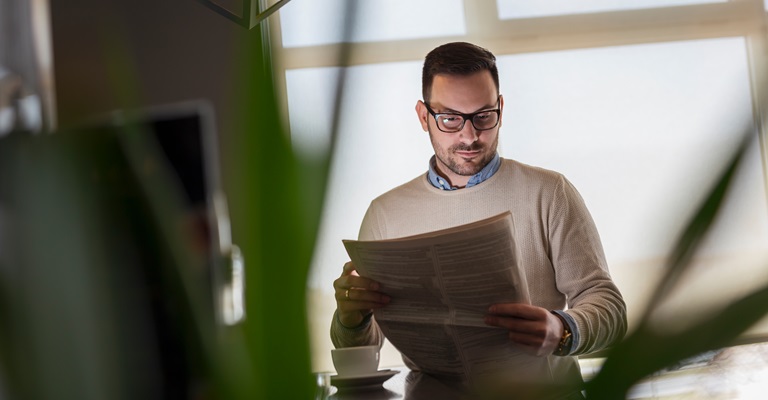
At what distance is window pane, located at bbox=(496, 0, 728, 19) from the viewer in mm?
3977

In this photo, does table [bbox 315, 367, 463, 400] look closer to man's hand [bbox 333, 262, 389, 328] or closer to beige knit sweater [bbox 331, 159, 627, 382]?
man's hand [bbox 333, 262, 389, 328]

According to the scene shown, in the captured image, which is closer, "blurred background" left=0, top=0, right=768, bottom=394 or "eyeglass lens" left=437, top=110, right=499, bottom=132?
"blurred background" left=0, top=0, right=768, bottom=394

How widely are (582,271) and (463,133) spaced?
0.50 metres

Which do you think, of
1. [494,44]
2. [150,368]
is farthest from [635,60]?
[150,368]

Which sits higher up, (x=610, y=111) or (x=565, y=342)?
(x=610, y=111)

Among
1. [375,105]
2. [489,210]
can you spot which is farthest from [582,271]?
[375,105]

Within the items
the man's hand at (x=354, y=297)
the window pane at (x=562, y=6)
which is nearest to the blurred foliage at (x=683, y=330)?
the man's hand at (x=354, y=297)

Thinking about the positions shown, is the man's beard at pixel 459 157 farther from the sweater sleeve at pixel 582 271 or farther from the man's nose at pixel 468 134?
the sweater sleeve at pixel 582 271

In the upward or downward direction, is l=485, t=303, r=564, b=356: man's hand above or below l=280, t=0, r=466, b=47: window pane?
below

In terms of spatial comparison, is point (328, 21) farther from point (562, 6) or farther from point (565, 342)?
point (562, 6)

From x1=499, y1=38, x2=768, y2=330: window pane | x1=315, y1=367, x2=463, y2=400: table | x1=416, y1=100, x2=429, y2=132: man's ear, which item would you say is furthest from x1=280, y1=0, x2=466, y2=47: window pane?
x1=499, y1=38, x2=768, y2=330: window pane

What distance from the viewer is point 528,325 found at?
1165 millimetres

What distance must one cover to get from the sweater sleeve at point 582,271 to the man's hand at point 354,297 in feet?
1.30

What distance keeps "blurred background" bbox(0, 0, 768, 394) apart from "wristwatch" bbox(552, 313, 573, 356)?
0.37 metres
